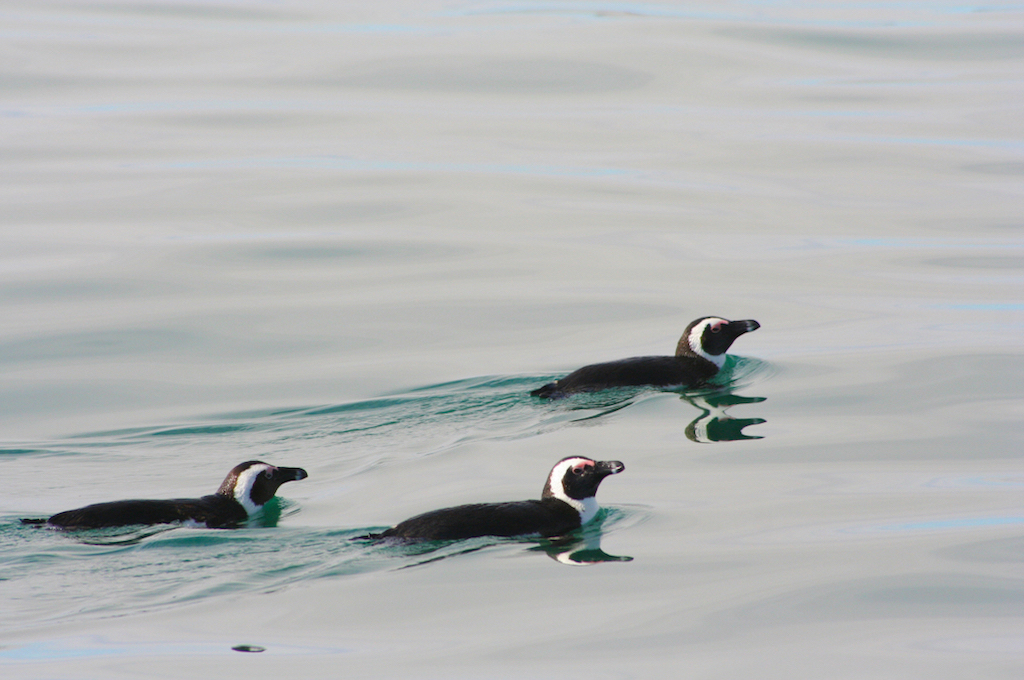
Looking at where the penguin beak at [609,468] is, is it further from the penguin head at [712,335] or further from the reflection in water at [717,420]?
the penguin head at [712,335]

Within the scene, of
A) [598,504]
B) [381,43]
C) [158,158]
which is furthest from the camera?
[381,43]

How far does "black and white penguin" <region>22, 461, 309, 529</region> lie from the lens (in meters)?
8.88

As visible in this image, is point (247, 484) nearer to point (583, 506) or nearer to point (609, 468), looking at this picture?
point (583, 506)

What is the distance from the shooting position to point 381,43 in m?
29.4

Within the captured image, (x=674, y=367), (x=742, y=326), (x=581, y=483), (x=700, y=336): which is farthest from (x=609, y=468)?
(x=742, y=326)

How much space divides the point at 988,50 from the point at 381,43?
13.8 m

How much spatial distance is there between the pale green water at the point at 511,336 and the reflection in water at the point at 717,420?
0.05m

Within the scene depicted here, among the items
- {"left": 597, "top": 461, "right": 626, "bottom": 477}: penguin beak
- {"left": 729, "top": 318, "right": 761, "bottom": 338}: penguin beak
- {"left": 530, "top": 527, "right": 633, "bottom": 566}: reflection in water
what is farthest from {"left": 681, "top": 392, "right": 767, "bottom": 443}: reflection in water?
{"left": 530, "top": 527, "right": 633, "bottom": 566}: reflection in water

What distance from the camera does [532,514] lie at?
887 cm

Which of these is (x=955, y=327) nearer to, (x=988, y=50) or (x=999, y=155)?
(x=999, y=155)

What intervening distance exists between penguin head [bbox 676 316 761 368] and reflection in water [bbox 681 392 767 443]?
0.58m

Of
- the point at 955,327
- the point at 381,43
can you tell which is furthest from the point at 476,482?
the point at 381,43

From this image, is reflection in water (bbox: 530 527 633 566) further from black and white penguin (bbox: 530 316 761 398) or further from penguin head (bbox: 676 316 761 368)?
penguin head (bbox: 676 316 761 368)

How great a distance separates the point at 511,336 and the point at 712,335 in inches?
100
